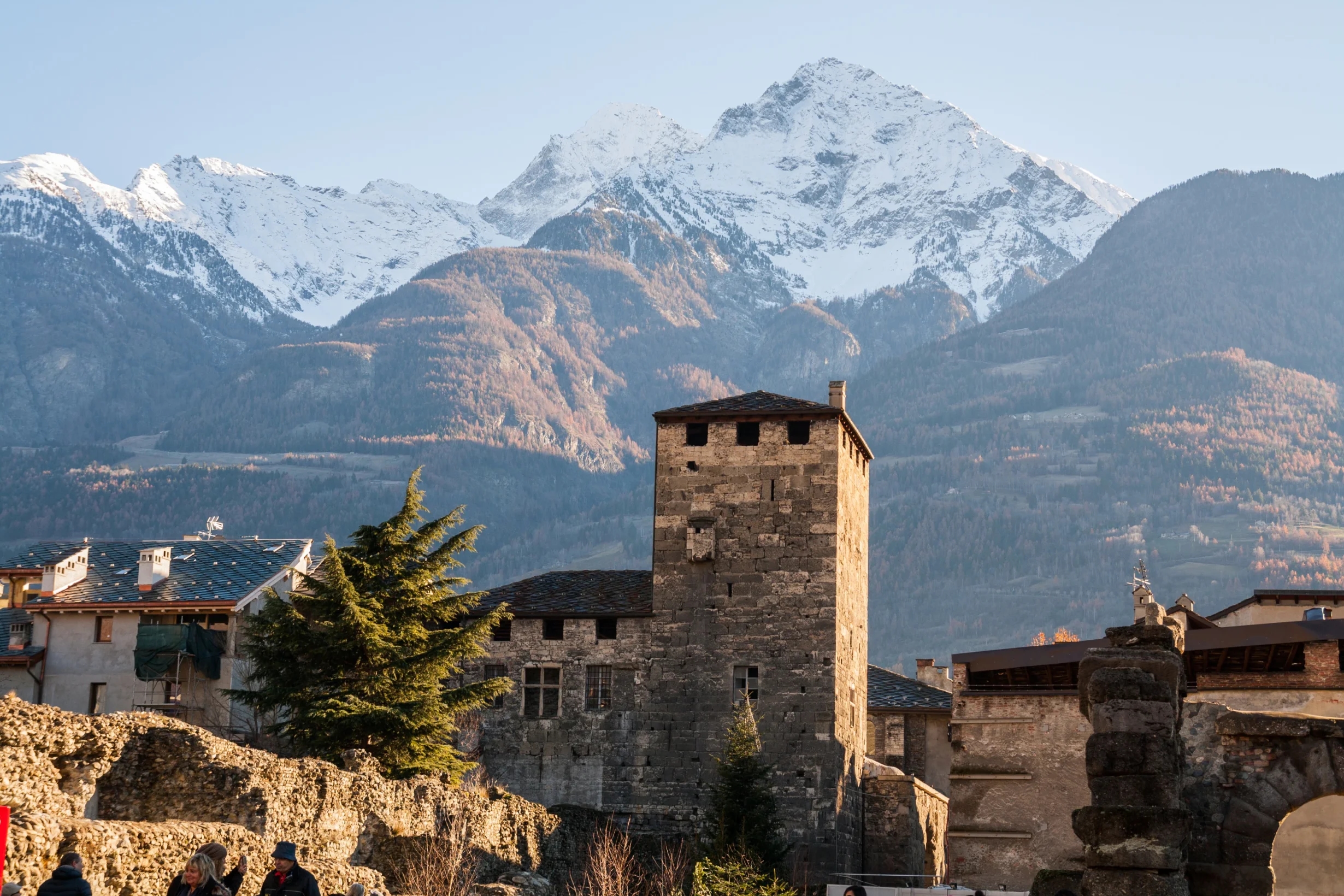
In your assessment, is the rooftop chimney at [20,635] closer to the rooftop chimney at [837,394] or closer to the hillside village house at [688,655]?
the hillside village house at [688,655]

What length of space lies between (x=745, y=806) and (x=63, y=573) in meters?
26.8

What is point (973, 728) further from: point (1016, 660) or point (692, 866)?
point (692, 866)

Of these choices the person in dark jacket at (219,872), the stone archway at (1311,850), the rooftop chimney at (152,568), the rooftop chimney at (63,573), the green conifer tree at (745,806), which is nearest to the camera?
the person in dark jacket at (219,872)

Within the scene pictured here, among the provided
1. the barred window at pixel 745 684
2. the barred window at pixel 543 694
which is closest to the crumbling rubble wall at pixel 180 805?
the barred window at pixel 543 694

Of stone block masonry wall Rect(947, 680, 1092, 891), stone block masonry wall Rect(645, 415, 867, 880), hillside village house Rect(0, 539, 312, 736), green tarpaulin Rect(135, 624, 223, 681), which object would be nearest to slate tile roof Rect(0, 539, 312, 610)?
hillside village house Rect(0, 539, 312, 736)

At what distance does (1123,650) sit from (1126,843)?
3336mm

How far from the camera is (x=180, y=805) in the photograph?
3048 centimetres

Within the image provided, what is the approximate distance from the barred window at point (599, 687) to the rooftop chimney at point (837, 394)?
41.4 feet

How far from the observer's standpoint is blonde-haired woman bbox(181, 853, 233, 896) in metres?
18.3

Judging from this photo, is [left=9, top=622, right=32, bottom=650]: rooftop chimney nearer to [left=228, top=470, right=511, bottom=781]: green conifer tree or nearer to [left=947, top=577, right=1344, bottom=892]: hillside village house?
[left=228, top=470, right=511, bottom=781]: green conifer tree

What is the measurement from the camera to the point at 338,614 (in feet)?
150

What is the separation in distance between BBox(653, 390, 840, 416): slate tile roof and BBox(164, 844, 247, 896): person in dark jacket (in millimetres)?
35181

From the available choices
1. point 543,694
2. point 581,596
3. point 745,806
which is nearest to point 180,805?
point 745,806

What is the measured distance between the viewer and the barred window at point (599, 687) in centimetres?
5419
